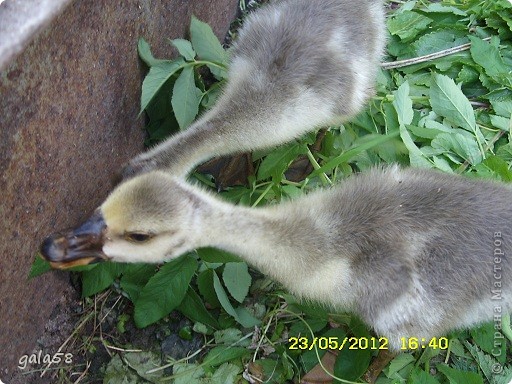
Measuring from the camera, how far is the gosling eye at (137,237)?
1.26 metres

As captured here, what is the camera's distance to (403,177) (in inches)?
58.0

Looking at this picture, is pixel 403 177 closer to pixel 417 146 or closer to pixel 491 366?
pixel 417 146

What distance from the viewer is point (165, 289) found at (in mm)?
1544

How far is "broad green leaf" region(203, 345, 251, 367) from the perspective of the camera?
1626 mm

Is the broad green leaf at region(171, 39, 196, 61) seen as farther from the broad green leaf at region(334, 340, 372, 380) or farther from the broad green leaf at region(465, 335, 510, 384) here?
the broad green leaf at region(465, 335, 510, 384)

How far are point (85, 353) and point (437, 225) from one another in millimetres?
948

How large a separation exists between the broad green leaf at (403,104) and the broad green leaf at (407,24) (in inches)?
12.6

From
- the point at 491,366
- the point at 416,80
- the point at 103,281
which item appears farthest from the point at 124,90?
the point at 491,366

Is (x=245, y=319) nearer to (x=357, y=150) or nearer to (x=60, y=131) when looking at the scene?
(x=357, y=150)

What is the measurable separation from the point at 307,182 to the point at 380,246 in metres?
0.51

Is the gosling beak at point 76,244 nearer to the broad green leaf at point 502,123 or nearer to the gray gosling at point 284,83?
the gray gosling at point 284,83

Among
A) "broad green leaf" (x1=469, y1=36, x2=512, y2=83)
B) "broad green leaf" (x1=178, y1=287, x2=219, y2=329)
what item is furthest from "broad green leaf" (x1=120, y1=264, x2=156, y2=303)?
"broad green leaf" (x1=469, y1=36, x2=512, y2=83)

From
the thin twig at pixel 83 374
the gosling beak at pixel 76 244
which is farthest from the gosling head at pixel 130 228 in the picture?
the thin twig at pixel 83 374

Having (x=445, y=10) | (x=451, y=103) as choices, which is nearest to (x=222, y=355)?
(x=451, y=103)
